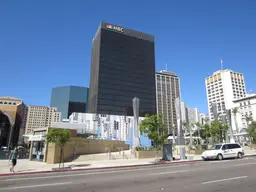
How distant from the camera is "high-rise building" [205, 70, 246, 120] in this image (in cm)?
15838

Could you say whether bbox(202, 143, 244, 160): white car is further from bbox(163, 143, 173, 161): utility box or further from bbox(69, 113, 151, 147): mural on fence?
bbox(69, 113, 151, 147): mural on fence

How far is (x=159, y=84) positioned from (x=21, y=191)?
192734 mm

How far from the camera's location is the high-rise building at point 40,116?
613ft

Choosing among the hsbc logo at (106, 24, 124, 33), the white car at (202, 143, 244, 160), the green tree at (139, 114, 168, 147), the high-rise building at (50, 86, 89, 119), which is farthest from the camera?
the high-rise building at (50, 86, 89, 119)

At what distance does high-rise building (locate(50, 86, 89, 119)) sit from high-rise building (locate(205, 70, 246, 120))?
116125 millimetres

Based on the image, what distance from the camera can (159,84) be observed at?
647 feet

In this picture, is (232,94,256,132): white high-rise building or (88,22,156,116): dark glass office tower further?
(232,94,256,132): white high-rise building

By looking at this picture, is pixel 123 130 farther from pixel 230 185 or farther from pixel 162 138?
pixel 230 185

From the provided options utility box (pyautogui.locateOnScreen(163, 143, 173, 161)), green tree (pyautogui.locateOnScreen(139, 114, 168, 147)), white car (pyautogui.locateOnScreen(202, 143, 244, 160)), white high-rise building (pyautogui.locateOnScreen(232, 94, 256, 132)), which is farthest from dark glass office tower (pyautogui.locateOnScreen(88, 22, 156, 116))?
white car (pyautogui.locateOnScreen(202, 143, 244, 160))

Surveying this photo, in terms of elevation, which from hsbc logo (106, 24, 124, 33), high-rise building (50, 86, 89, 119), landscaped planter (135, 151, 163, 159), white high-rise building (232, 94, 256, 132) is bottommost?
landscaped planter (135, 151, 163, 159)

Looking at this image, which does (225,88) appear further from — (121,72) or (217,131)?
(217,131)

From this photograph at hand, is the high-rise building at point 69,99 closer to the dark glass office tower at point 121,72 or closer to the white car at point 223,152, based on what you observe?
the dark glass office tower at point 121,72

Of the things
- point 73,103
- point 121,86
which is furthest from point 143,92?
point 73,103

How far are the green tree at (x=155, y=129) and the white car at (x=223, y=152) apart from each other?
188 inches
